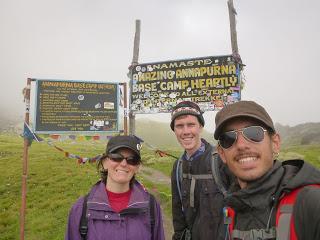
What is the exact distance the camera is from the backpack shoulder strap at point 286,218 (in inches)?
83.4

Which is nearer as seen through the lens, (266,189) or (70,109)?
(266,189)

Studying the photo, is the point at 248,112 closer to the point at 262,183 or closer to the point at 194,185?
the point at 262,183

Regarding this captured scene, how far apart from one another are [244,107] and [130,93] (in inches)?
422

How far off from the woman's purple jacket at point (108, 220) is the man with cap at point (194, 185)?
939 mm

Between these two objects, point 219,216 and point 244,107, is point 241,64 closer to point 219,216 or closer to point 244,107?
point 219,216

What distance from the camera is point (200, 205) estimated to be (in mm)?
4711

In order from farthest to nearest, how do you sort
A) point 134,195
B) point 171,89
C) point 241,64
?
point 171,89 < point 241,64 < point 134,195

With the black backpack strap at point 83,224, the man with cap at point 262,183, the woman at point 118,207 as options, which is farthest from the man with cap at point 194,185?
the black backpack strap at point 83,224

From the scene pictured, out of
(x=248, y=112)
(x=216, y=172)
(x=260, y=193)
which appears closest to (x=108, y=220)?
(x=216, y=172)

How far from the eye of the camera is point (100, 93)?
10.8 meters

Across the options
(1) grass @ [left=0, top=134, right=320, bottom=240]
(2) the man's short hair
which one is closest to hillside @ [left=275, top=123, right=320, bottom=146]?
(1) grass @ [left=0, top=134, right=320, bottom=240]

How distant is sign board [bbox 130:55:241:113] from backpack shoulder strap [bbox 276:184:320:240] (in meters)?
10.0

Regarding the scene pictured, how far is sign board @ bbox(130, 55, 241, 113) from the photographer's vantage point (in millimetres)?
12023

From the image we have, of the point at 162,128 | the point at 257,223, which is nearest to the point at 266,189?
the point at 257,223
